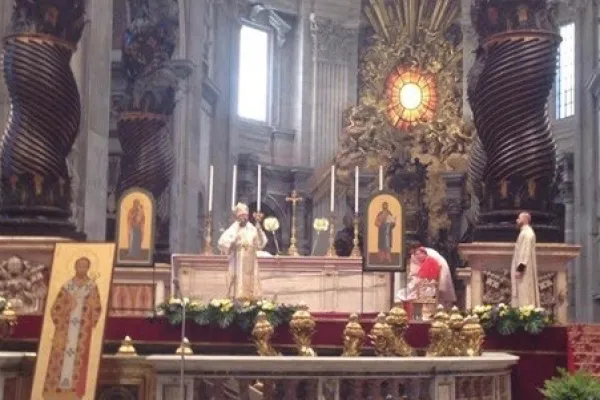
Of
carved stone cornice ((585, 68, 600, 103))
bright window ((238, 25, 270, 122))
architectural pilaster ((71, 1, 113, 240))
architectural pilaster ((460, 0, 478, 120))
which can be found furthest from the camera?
architectural pilaster ((460, 0, 478, 120))

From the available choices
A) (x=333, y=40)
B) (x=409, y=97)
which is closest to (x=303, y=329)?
(x=333, y=40)

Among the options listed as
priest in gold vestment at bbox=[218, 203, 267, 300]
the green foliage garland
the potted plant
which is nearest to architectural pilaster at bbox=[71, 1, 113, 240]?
priest in gold vestment at bbox=[218, 203, 267, 300]

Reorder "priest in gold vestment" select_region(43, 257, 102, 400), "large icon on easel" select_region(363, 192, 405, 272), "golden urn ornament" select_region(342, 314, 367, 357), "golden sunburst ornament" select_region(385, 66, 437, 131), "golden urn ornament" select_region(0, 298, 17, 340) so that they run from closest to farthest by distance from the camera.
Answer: "priest in gold vestment" select_region(43, 257, 102, 400)
"golden urn ornament" select_region(0, 298, 17, 340)
"golden urn ornament" select_region(342, 314, 367, 357)
"large icon on easel" select_region(363, 192, 405, 272)
"golden sunburst ornament" select_region(385, 66, 437, 131)

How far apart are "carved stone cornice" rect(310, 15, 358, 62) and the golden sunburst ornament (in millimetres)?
1603

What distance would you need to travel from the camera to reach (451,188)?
3488 centimetres

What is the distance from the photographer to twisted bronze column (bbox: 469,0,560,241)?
36.4ft

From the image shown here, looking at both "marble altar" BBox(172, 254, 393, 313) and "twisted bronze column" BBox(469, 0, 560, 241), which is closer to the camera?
"twisted bronze column" BBox(469, 0, 560, 241)

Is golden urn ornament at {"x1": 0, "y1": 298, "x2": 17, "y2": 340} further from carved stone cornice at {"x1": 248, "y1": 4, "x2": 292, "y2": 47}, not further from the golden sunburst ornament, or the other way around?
the golden sunburst ornament

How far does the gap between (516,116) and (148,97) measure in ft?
27.2

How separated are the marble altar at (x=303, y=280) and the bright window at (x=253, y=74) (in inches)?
690

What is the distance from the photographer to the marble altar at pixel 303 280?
16.5 meters

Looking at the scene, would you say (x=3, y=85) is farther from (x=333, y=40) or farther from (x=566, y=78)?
(x=333, y=40)

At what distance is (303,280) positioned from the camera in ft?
55.1

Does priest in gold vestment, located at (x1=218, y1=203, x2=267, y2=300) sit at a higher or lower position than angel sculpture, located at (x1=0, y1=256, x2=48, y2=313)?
higher
